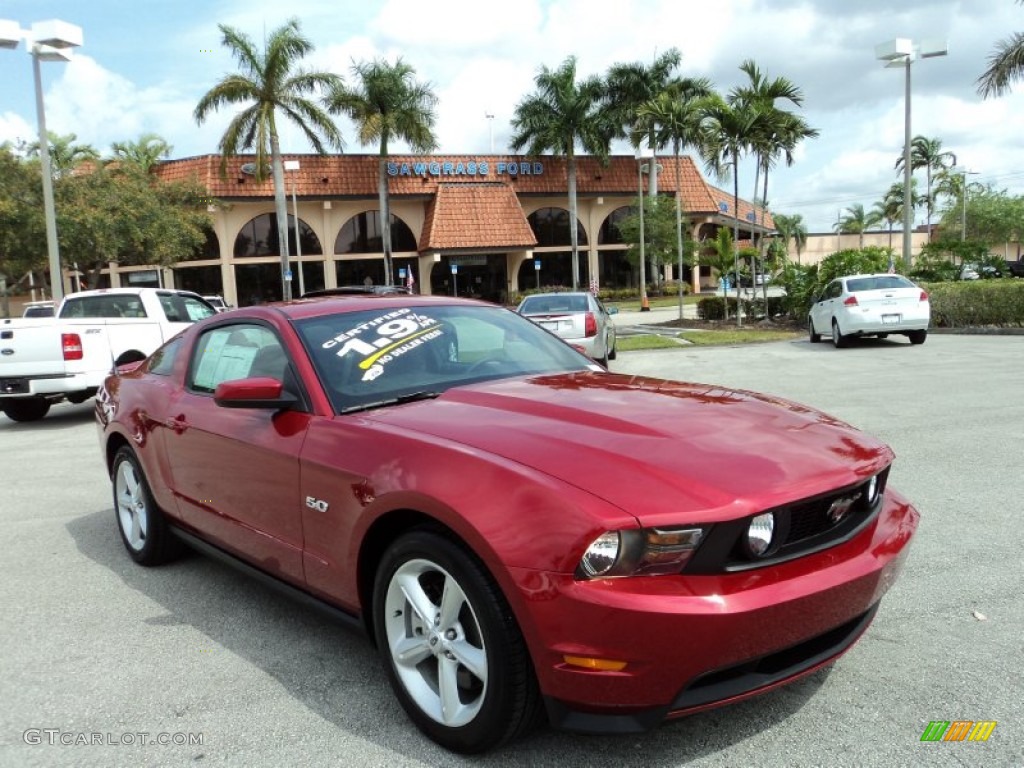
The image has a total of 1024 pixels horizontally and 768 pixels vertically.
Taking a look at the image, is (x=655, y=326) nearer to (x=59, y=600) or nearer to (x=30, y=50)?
(x=30, y=50)

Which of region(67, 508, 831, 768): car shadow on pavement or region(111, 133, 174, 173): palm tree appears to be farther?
region(111, 133, 174, 173): palm tree

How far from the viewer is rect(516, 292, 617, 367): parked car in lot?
13.9 metres

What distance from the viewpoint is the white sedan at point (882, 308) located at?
A: 54.3 feet

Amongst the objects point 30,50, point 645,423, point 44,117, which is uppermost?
point 30,50

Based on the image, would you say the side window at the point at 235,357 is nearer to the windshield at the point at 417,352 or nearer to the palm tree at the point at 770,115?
the windshield at the point at 417,352

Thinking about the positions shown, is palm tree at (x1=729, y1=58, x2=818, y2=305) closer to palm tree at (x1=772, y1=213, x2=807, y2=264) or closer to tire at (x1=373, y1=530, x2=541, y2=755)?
tire at (x1=373, y1=530, x2=541, y2=755)

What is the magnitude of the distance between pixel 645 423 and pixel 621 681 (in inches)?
38.3

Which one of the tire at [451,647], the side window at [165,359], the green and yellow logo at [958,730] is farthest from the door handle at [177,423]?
the green and yellow logo at [958,730]

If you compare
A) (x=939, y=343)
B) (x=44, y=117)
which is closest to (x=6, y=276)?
(x=44, y=117)

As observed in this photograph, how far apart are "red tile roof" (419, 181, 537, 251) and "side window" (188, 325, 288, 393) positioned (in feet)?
126

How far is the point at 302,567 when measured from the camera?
3348 millimetres

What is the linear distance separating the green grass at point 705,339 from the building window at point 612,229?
2822cm

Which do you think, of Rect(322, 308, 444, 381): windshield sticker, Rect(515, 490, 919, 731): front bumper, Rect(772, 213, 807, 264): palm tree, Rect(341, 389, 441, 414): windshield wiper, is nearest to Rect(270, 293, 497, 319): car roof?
Rect(322, 308, 444, 381): windshield sticker

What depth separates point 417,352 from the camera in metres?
3.84
